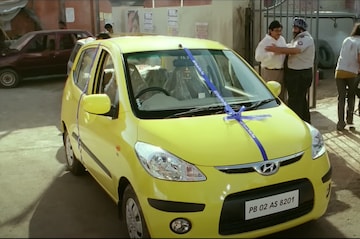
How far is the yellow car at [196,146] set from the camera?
2.88 metres

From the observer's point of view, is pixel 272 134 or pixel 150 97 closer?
pixel 272 134

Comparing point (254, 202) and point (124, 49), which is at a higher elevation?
point (124, 49)

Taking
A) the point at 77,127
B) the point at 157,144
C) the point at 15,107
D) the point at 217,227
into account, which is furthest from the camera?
the point at 15,107

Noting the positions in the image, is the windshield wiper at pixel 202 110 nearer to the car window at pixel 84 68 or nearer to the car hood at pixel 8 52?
the car window at pixel 84 68

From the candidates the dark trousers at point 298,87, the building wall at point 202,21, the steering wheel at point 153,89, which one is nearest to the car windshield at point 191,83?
the steering wheel at point 153,89

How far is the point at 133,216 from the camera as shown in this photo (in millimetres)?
3180

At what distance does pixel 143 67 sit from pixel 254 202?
1.59 metres

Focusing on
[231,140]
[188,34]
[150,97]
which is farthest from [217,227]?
[188,34]

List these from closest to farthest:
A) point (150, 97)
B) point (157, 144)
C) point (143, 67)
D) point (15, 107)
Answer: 1. point (157, 144)
2. point (150, 97)
3. point (143, 67)
4. point (15, 107)

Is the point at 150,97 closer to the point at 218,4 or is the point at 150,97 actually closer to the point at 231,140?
the point at 231,140

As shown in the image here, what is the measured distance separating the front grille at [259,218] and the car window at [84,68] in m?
2.16

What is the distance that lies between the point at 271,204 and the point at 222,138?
1.77 feet

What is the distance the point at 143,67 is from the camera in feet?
12.8

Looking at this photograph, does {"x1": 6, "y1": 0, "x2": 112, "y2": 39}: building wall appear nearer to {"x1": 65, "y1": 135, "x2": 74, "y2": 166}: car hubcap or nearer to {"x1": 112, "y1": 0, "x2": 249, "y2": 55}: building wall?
{"x1": 112, "y1": 0, "x2": 249, "y2": 55}: building wall
